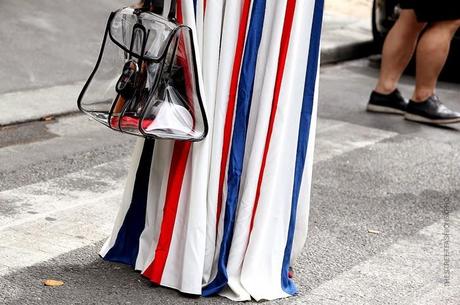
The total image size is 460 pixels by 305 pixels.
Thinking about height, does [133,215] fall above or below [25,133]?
above

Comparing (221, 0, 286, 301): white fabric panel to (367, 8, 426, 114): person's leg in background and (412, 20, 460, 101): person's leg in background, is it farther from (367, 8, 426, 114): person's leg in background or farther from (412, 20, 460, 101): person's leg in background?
(367, 8, 426, 114): person's leg in background

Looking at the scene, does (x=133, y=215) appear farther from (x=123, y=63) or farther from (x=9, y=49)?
(x=9, y=49)

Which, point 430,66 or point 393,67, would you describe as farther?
point 393,67

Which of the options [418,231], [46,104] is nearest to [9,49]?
[46,104]

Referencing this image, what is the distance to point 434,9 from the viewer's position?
7.78 meters

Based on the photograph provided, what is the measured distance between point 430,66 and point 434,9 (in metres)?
0.42

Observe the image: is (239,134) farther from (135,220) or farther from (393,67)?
(393,67)

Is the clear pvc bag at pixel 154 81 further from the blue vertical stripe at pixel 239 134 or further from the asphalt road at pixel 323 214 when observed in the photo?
the asphalt road at pixel 323 214

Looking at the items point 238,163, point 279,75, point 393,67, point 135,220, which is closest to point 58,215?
point 135,220

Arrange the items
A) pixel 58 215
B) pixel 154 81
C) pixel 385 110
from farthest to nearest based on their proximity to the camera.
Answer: pixel 385 110 → pixel 58 215 → pixel 154 81

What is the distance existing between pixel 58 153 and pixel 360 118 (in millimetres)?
2583

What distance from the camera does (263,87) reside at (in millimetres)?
4082

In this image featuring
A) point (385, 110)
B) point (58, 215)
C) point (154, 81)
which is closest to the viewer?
point (154, 81)

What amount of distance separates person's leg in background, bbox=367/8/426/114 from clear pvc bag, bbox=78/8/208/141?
14.4 ft
